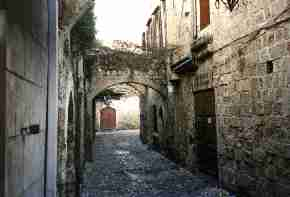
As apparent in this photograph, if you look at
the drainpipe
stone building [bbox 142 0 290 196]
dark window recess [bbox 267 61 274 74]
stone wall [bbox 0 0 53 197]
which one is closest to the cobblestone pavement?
stone building [bbox 142 0 290 196]

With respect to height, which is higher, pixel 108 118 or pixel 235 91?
pixel 235 91

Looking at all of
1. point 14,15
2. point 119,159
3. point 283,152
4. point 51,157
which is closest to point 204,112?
point 283,152

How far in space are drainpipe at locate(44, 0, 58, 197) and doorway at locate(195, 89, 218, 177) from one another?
5.25m

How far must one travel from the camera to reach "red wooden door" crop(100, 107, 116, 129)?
30677 mm

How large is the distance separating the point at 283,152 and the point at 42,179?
3534mm

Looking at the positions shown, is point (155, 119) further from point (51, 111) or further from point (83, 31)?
point (51, 111)

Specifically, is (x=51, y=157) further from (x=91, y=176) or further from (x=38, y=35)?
(x=91, y=176)

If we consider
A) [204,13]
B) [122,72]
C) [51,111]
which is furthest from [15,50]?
[122,72]

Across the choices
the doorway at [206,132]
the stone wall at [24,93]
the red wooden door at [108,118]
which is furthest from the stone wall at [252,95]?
the red wooden door at [108,118]

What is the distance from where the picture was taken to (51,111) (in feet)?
9.61

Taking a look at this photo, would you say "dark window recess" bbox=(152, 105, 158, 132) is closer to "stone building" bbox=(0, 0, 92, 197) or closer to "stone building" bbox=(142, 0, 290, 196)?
"stone building" bbox=(142, 0, 290, 196)

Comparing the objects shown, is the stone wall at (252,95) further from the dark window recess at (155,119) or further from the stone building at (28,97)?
the dark window recess at (155,119)

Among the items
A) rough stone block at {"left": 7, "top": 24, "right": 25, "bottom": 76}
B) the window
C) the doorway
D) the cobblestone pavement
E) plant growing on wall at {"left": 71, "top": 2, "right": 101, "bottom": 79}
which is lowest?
the cobblestone pavement

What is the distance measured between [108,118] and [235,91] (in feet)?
83.2
